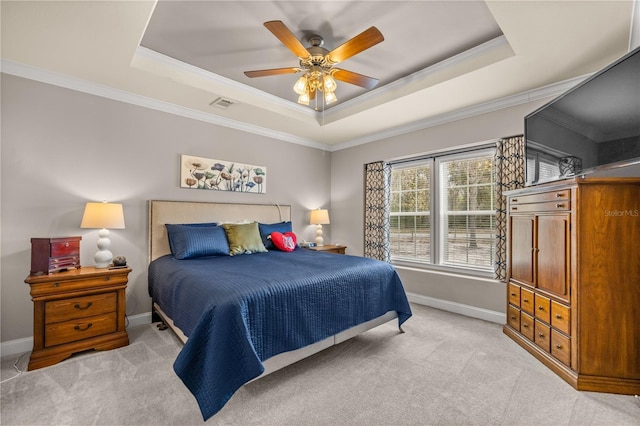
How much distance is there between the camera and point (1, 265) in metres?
2.55

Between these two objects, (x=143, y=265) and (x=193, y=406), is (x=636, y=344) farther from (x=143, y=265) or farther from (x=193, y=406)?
(x=143, y=265)

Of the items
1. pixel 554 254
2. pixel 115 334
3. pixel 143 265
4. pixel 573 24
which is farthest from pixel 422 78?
pixel 115 334

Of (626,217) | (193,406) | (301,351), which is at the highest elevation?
(626,217)

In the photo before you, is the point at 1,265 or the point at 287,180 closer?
the point at 1,265

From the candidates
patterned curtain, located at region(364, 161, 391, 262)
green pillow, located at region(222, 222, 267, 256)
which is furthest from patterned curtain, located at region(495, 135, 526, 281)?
green pillow, located at region(222, 222, 267, 256)

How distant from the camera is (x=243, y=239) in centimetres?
347

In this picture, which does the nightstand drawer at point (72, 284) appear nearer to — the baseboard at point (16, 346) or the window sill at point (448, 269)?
the baseboard at point (16, 346)

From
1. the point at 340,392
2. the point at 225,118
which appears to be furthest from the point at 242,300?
the point at 225,118

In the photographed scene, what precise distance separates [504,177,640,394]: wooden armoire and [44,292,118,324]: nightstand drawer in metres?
3.77

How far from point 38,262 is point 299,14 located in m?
2.96

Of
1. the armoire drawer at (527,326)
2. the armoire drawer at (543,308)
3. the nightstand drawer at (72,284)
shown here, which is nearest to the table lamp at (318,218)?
the nightstand drawer at (72,284)

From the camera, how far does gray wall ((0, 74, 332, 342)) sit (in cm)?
260

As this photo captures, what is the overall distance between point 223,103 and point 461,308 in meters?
3.85

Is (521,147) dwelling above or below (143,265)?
above
